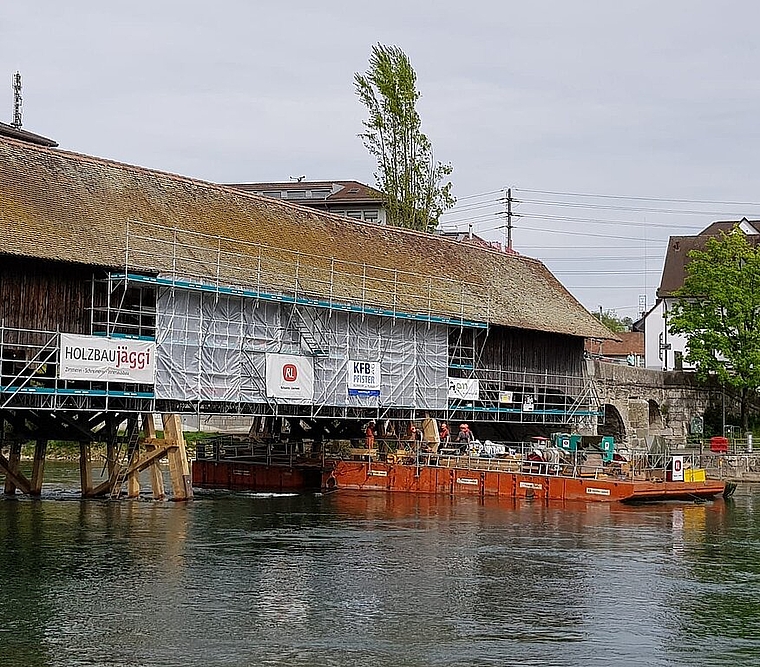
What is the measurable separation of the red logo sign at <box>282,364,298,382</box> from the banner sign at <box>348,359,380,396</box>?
7.96ft

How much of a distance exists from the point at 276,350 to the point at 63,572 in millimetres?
14068

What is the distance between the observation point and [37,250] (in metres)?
29.5

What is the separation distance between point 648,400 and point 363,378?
20.4 meters

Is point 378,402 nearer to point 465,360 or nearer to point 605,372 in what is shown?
point 465,360

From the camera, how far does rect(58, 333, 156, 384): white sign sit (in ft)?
100

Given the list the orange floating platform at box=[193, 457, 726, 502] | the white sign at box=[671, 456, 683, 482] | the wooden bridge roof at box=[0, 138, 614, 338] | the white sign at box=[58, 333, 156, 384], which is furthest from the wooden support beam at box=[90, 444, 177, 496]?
the white sign at box=[671, 456, 683, 482]

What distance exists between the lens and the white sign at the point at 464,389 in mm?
43438

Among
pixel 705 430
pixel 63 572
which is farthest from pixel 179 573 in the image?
pixel 705 430

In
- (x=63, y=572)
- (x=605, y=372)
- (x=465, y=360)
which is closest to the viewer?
(x=63, y=572)

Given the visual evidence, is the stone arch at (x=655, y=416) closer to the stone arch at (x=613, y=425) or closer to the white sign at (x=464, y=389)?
the stone arch at (x=613, y=425)

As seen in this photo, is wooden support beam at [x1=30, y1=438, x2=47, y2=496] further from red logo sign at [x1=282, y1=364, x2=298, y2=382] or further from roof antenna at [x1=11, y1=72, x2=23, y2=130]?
roof antenna at [x1=11, y1=72, x2=23, y2=130]

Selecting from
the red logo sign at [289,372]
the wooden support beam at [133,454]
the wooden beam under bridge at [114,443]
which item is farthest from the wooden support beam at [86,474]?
the red logo sign at [289,372]

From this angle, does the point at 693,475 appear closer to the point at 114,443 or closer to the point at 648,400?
the point at 648,400

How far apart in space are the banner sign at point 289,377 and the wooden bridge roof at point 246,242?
212 centimetres
